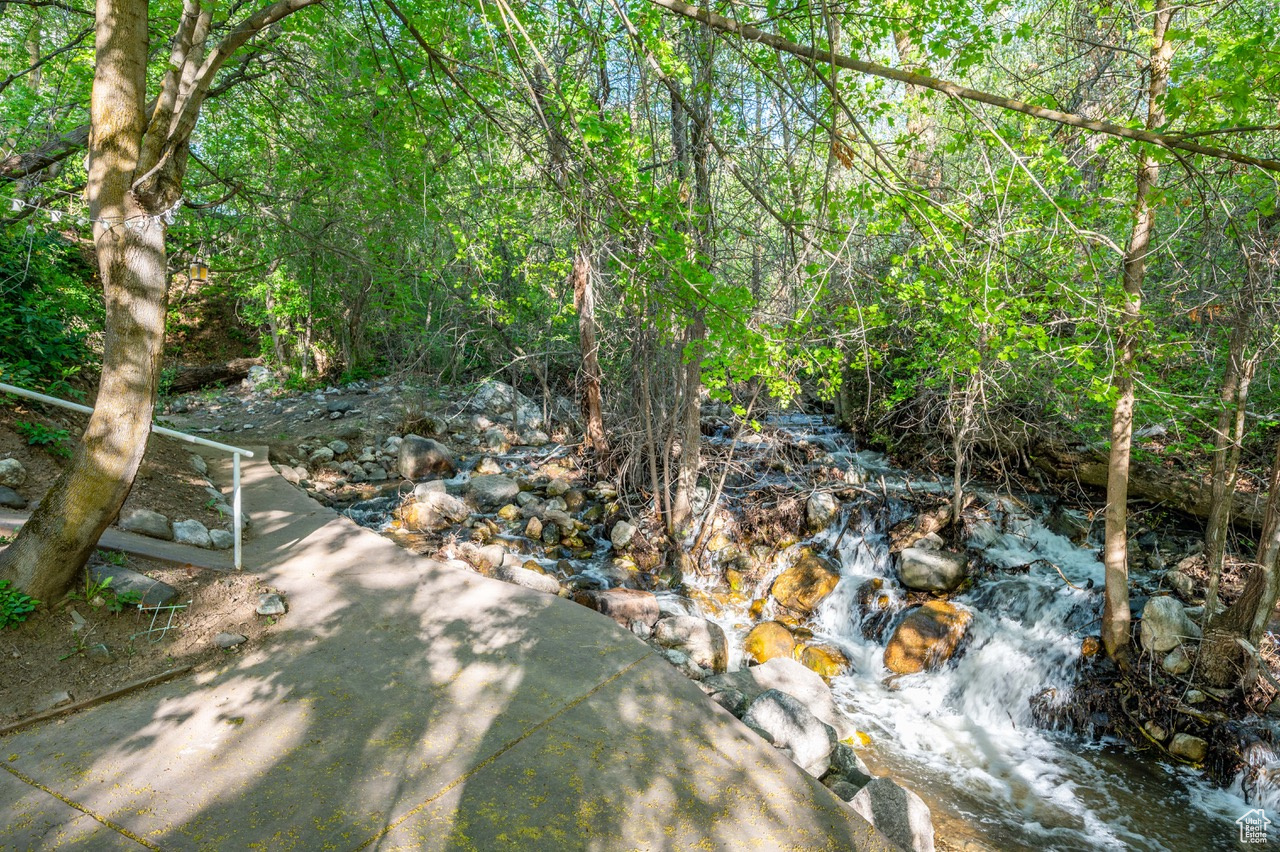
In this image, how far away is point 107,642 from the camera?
137 inches

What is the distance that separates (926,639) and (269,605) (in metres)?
5.89

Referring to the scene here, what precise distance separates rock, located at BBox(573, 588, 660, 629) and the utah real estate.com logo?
447 centimetres

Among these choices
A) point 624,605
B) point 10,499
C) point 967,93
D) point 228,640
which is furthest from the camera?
point 624,605

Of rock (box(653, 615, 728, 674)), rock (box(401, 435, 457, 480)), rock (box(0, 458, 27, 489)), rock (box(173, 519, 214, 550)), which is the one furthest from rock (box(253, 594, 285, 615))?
rock (box(401, 435, 457, 480))

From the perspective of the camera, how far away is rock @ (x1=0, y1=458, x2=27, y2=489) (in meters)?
5.25

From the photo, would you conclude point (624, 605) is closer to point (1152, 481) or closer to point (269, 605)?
point (269, 605)

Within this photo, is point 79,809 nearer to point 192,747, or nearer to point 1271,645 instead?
point 192,747

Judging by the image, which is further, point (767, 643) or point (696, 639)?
point (767, 643)

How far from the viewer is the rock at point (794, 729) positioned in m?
3.93

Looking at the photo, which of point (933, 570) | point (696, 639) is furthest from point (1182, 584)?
point (696, 639)

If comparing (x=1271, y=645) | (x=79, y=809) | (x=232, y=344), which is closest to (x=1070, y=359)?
(x=1271, y=645)

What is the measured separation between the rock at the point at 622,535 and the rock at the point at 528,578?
2041 mm

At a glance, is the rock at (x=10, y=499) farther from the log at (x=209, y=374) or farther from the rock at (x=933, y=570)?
the log at (x=209, y=374)

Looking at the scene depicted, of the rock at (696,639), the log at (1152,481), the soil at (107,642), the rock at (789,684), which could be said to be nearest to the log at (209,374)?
the soil at (107,642)
